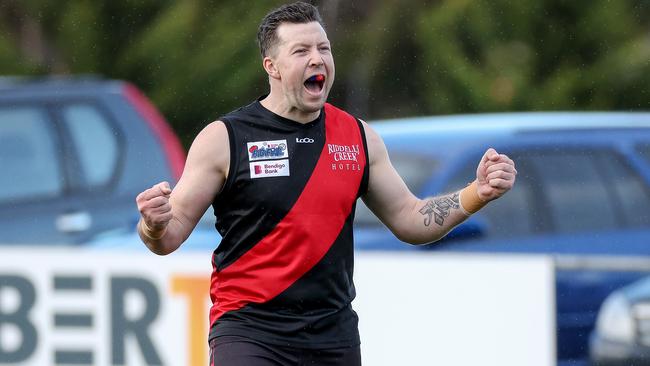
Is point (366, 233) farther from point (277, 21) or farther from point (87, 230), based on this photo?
point (277, 21)

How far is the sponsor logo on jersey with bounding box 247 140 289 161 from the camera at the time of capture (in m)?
4.24

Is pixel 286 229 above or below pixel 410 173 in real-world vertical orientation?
below

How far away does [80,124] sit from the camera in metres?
10.0

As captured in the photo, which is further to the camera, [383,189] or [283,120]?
[383,189]

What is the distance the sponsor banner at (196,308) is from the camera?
5.99 m

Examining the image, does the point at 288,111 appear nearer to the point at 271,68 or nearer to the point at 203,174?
the point at 271,68

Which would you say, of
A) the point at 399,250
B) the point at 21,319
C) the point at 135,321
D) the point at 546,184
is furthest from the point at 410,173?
the point at 21,319

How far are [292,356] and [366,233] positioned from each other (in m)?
3.42

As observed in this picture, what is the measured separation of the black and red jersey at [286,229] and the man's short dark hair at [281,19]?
224 millimetres

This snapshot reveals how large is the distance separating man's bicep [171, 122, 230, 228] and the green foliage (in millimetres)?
13779

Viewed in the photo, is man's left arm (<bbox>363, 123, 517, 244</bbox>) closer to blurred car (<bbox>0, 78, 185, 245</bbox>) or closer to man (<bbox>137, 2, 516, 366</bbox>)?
man (<bbox>137, 2, 516, 366</bbox>)

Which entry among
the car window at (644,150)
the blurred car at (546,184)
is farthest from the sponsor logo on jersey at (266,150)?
the car window at (644,150)

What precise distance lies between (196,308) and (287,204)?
242cm

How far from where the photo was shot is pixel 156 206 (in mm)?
3996
